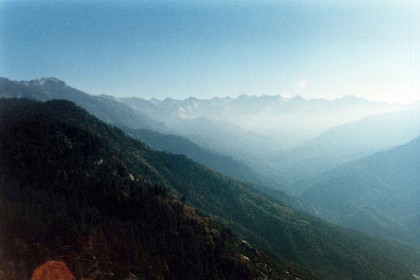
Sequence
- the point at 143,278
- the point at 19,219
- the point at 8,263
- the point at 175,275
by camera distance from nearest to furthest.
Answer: the point at 8,263 < the point at 143,278 < the point at 19,219 < the point at 175,275

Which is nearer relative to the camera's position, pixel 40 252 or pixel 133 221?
→ pixel 40 252

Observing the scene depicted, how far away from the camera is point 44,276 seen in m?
123

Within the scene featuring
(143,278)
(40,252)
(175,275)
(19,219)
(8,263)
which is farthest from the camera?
(175,275)

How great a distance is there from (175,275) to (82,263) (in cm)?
4786

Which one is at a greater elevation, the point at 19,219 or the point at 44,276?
the point at 19,219

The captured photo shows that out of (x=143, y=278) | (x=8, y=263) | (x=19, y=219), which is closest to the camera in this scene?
(x=8, y=263)

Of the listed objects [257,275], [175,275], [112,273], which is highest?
[112,273]

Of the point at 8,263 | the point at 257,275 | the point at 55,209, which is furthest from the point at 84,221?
the point at 257,275

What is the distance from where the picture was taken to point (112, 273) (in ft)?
438

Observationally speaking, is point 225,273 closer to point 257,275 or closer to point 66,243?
point 257,275

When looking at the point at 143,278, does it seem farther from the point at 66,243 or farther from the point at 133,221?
the point at 133,221

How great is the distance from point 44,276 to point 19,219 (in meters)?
Answer: 40.9

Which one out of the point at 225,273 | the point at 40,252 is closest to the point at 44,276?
the point at 40,252

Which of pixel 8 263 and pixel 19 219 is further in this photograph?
pixel 19 219
